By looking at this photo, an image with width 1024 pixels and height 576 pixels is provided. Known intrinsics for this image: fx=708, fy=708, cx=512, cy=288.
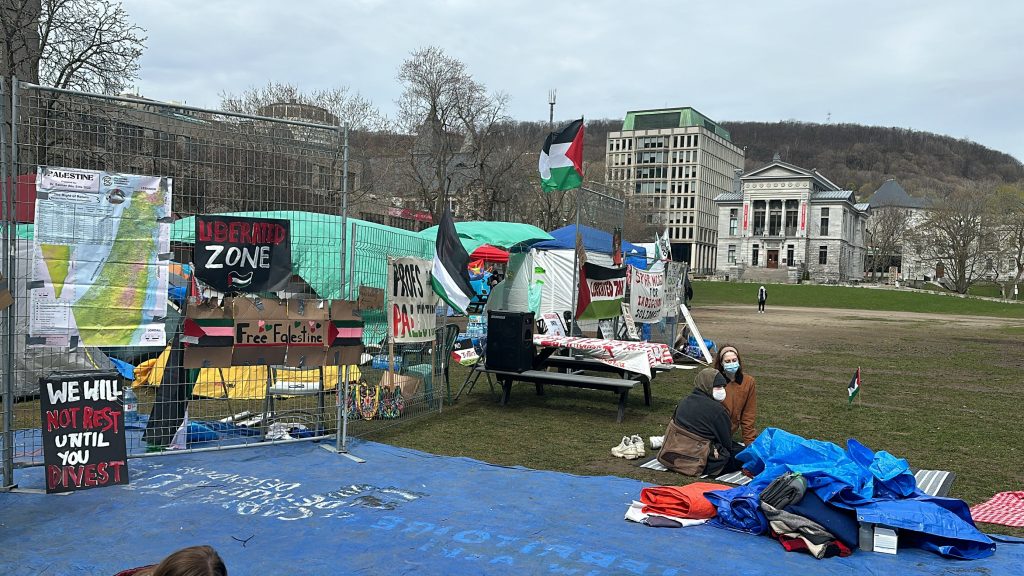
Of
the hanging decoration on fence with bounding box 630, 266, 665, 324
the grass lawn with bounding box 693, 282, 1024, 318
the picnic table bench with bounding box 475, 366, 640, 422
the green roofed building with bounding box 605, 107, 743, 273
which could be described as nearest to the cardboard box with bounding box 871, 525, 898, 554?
the picnic table bench with bounding box 475, 366, 640, 422

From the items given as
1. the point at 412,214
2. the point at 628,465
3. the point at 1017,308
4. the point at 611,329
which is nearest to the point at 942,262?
the point at 1017,308

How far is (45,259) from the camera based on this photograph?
5.67m

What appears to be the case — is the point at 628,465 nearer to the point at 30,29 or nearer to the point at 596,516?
the point at 596,516

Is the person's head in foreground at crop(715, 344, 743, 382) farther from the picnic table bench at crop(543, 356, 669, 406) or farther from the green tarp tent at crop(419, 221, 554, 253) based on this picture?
the green tarp tent at crop(419, 221, 554, 253)

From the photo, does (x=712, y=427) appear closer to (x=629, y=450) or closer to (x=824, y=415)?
(x=629, y=450)

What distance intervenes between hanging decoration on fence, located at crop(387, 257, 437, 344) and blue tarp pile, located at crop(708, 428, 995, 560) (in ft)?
14.0

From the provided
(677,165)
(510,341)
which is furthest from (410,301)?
(677,165)

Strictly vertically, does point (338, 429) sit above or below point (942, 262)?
below

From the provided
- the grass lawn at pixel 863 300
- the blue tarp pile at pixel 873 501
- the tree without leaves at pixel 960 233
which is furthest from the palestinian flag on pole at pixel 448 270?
the tree without leaves at pixel 960 233

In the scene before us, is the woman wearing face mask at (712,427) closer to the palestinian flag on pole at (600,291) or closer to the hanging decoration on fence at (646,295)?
the palestinian flag on pole at (600,291)

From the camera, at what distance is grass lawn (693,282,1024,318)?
47594 mm

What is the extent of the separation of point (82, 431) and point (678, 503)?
185 inches

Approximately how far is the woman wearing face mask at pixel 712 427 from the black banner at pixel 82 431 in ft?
16.7

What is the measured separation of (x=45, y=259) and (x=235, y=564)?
3072 mm
